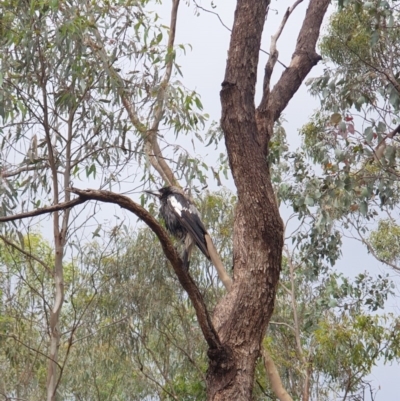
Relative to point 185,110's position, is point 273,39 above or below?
below

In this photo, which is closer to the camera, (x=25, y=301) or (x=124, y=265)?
Result: (x=124, y=265)

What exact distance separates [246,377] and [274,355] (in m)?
3.90

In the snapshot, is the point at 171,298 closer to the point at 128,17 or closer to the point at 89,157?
the point at 89,157

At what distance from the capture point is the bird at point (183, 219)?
4158 mm

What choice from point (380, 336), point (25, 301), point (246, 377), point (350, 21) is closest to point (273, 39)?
point (246, 377)

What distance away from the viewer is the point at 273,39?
396 centimetres

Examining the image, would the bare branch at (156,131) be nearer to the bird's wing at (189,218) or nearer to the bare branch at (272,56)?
the bird's wing at (189,218)

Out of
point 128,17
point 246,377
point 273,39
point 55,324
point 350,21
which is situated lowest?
point 246,377

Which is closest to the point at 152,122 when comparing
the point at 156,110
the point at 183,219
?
the point at 156,110

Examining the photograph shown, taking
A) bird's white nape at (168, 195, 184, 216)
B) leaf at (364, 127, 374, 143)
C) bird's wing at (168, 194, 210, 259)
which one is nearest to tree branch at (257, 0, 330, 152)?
leaf at (364, 127, 374, 143)

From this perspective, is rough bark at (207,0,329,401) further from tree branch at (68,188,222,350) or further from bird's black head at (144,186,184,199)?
bird's black head at (144,186,184,199)

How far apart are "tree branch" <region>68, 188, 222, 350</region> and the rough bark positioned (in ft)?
0.46

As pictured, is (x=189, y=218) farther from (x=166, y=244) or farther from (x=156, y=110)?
(x=156, y=110)

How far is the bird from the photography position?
13.6ft
